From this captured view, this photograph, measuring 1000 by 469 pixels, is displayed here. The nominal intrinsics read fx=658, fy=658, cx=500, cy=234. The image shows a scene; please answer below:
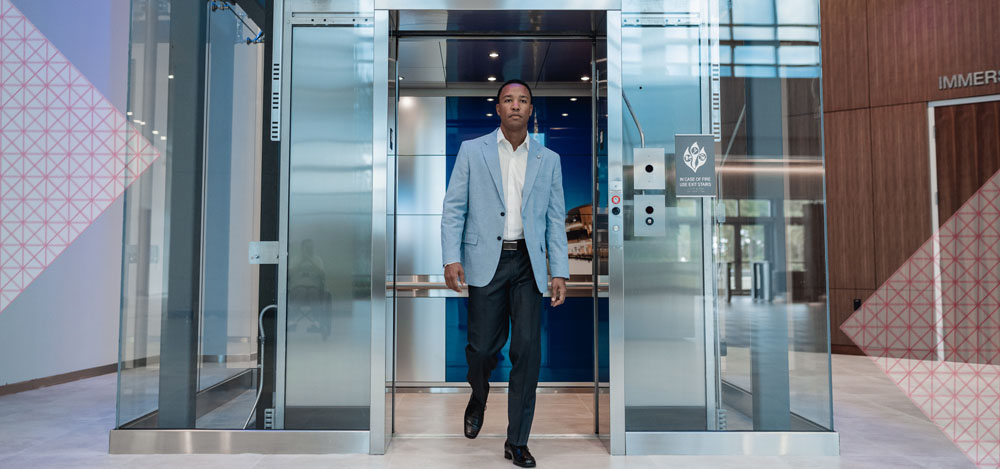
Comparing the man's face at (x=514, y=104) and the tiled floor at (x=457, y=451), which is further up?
the man's face at (x=514, y=104)

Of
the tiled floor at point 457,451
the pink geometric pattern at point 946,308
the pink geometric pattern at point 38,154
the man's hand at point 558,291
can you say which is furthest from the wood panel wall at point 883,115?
the pink geometric pattern at point 38,154

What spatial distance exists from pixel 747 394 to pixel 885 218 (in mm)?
4702

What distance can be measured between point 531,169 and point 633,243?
24.7 inches

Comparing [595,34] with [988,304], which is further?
[988,304]

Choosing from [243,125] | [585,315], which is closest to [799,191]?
[585,315]

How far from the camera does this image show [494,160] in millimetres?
3002

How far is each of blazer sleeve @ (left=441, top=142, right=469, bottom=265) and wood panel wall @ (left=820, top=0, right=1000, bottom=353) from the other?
18.1 feet

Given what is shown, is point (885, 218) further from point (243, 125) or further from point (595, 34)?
point (243, 125)

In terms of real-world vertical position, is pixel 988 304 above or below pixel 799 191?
below

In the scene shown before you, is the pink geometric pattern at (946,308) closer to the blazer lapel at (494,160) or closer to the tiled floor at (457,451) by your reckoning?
the tiled floor at (457,451)

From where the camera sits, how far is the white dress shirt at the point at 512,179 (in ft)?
9.79

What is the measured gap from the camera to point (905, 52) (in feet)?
22.2

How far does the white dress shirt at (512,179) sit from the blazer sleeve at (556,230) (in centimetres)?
15

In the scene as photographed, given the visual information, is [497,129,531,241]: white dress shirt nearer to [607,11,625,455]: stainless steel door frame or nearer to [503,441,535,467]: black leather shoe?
[607,11,625,455]: stainless steel door frame
